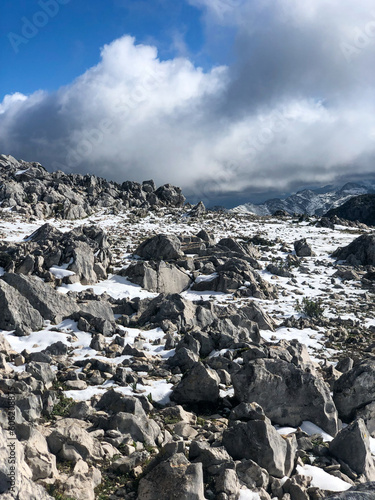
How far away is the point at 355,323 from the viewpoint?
23312 mm

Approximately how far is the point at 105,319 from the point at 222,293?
39.0ft

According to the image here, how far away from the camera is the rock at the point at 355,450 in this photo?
9.06 m

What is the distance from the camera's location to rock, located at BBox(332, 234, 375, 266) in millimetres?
41312

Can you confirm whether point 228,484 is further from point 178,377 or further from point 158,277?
point 158,277

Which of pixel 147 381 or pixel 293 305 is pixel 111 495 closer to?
pixel 147 381

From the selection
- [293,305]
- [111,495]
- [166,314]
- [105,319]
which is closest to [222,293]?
[293,305]

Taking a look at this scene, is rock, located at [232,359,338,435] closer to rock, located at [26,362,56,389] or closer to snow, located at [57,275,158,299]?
rock, located at [26,362,56,389]

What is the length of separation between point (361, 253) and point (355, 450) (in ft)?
123

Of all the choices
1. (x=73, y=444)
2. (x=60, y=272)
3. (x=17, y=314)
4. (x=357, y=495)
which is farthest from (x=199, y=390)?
(x=60, y=272)

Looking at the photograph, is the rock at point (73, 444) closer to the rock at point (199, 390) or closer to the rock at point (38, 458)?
the rock at point (38, 458)

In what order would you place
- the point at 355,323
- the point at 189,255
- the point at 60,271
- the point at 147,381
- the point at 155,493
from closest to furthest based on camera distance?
1. the point at 155,493
2. the point at 147,381
3. the point at 355,323
4. the point at 60,271
5. the point at 189,255

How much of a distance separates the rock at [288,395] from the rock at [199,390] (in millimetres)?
857

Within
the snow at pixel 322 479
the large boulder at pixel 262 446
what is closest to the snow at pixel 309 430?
the snow at pixel 322 479

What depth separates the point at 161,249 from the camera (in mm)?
34844
